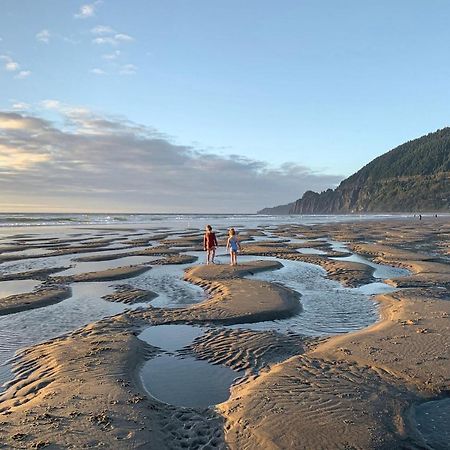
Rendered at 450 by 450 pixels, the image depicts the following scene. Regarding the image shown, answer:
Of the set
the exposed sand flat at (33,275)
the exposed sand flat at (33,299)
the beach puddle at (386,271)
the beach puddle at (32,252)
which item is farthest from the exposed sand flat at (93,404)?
the beach puddle at (32,252)

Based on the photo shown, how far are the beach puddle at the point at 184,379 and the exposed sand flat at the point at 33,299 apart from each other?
647 cm

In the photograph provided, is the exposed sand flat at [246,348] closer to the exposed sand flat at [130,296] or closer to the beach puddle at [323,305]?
the beach puddle at [323,305]

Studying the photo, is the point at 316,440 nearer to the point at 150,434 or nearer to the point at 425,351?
the point at 150,434

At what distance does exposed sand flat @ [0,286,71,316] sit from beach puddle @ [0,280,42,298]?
3.25 ft

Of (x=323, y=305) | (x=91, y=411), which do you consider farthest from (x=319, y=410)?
(x=323, y=305)

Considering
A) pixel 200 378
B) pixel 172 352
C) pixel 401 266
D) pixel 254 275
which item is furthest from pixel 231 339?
pixel 401 266

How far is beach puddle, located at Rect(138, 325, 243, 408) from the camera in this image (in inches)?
297

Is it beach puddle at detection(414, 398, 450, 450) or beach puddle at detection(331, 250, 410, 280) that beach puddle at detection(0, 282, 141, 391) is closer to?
beach puddle at detection(414, 398, 450, 450)

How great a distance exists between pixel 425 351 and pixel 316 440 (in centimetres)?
483

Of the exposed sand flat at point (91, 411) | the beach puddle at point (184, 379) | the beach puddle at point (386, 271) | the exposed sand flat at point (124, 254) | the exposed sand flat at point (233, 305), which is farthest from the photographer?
the exposed sand flat at point (124, 254)

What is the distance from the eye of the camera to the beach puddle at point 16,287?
688 inches

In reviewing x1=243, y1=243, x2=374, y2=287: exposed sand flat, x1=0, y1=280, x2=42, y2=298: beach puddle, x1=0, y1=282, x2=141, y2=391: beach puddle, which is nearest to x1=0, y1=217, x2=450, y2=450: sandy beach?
x1=0, y1=282, x2=141, y2=391: beach puddle

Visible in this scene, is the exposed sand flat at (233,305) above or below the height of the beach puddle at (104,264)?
below

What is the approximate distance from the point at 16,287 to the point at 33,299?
150 inches
